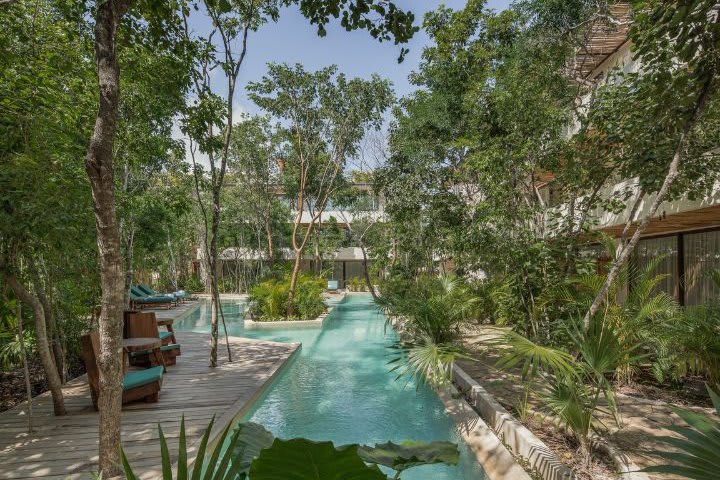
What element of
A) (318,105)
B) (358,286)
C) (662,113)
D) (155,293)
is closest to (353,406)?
(662,113)

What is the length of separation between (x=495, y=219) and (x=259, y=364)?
5202mm

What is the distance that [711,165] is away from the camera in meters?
5.51

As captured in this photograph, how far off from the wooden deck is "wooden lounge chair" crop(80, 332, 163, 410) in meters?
0.13

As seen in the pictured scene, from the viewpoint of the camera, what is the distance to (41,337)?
14.9 feet

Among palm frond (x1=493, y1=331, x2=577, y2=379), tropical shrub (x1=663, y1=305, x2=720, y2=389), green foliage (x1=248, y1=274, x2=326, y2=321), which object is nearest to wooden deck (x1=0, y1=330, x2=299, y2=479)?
palm frond (x1=493, y1=331, x2=577, y2=379)

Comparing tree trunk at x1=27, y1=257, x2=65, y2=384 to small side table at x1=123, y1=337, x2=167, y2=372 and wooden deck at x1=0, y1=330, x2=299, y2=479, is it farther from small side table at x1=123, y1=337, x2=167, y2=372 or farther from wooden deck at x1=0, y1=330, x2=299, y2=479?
small side table at x1=123, y1=337, x2=167, y2=372

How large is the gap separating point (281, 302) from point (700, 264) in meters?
11.7

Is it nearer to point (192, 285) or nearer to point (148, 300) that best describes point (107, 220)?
point (148, 300)

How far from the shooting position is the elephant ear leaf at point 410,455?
1743mm

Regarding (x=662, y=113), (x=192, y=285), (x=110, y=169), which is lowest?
(x=192, y=285)

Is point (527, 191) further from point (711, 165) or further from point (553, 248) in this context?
point (711, 165)

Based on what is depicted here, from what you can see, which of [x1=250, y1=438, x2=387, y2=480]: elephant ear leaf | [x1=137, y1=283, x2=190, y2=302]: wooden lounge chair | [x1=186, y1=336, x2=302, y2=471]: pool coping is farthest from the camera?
[x1=137, y1=283, x2=190, y2=302]: wooden lounge chair

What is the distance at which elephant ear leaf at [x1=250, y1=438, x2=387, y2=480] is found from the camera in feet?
3.42

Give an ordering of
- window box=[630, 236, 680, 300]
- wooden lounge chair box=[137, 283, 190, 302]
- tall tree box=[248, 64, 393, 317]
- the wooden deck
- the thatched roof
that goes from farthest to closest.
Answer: wooden lounge chair box=[137, 283, 190, 302] → tall tree box=[248, 64, 393, 317] → the thatched roof → window box=[630, 236, 680, 300] → the wooden deck
